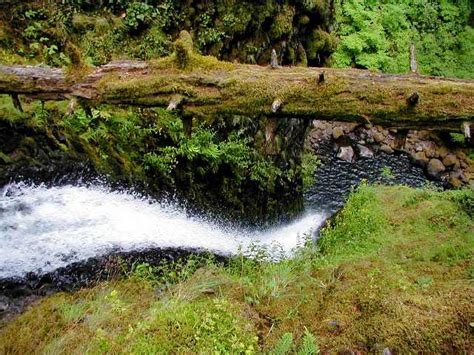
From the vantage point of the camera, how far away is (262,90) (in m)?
5.38

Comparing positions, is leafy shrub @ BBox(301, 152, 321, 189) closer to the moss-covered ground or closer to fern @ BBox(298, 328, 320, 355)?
the moss-covered ground

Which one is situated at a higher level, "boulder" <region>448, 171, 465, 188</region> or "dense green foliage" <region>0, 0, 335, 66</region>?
"dense green foliage" <region>0, 0, 335, 66</region>

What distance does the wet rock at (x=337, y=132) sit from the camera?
14953 mm

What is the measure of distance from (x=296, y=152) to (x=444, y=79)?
672cm

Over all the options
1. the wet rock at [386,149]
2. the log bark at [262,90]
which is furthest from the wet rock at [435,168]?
the log bark at [262,90]

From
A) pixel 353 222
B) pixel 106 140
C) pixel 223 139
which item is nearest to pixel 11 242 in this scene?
pixel 106 140

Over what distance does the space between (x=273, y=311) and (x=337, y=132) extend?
10.6 meters

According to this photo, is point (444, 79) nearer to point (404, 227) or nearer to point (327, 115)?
point (327, 115)

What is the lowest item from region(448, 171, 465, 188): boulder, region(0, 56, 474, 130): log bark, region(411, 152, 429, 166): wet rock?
region(448, 171, 465, 188): boulder

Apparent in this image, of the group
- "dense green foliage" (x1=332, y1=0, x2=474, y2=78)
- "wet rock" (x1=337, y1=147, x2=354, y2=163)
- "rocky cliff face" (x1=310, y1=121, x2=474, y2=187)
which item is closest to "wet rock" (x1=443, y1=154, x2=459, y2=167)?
"rocky cliff face" (x1=310, y1=121, x2=474, y2=187)

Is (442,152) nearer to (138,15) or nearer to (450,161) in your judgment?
(450,161)

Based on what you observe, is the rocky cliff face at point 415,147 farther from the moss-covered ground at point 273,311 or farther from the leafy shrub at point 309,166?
the moss-covered ground at point 273,311

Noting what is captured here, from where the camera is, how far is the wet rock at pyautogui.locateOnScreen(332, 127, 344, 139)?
1495 cm

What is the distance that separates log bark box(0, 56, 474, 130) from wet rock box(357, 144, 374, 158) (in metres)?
9.39
